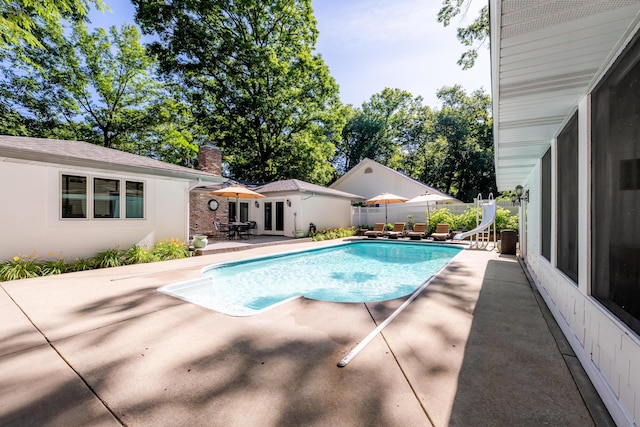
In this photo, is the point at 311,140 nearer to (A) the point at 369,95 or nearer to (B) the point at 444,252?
(A) the point at 369,95

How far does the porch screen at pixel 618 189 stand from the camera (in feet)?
6.16

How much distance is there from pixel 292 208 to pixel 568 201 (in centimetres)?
1294

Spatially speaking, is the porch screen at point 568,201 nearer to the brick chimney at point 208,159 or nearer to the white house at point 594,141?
the white house at point 594,141

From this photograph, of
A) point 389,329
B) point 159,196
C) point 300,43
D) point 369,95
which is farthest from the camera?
point 369,95

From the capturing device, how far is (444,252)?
39.2 ft

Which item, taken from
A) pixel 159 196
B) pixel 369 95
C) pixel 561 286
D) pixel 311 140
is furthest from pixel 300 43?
pixel 561 286

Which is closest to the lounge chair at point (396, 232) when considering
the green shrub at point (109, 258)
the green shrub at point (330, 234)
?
the green shrub at point (330, 234)

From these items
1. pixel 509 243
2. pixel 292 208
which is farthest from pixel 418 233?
pixel 292 208

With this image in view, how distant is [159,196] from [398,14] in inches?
414

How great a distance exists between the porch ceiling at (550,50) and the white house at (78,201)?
9.13 m

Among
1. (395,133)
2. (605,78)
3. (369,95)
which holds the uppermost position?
(369,95)

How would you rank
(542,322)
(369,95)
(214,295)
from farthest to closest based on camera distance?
(369,95)
(214,295)
(542,322)

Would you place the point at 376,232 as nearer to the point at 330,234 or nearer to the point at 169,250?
the point at 330,234

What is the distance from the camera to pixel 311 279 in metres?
7.70
